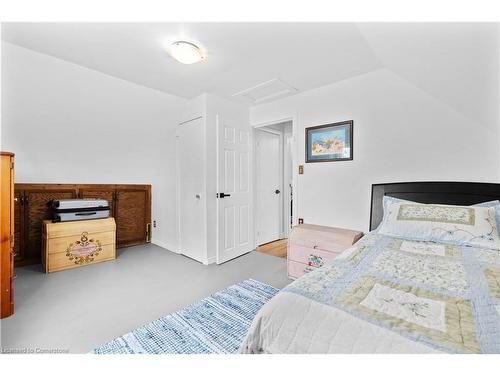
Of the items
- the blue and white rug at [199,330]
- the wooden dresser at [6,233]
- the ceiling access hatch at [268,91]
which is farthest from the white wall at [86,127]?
the blue and white rug at [199,330]

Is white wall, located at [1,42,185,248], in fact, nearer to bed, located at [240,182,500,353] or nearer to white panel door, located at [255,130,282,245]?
white panel door, located at [255,130,282,245]

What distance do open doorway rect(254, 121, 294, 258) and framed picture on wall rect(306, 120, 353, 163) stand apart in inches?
40.8

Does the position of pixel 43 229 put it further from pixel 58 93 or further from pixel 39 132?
pixel 58 93

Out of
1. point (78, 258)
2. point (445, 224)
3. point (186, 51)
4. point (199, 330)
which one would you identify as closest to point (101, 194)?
point (78, 258)

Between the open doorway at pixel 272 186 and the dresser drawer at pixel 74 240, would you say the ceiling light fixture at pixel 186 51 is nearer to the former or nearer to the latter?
the open doorway at pixel 272 186

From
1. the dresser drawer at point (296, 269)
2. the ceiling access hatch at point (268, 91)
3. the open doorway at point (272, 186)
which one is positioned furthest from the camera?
the open doorway at point (272, 186)

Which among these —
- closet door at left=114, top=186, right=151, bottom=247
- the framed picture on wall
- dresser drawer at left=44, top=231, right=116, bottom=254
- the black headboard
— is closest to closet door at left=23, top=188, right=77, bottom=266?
dresser drawer at left=44, top=231, right=116, bottom=254

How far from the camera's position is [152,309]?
1844mm

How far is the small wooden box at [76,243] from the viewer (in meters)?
2.50

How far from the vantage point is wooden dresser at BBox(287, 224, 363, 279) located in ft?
7.23

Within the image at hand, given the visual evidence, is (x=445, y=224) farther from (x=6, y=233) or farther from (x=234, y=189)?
(x=6, y=233)

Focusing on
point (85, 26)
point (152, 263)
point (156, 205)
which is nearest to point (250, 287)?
point (152, 263)

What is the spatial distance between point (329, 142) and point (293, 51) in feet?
3.76
